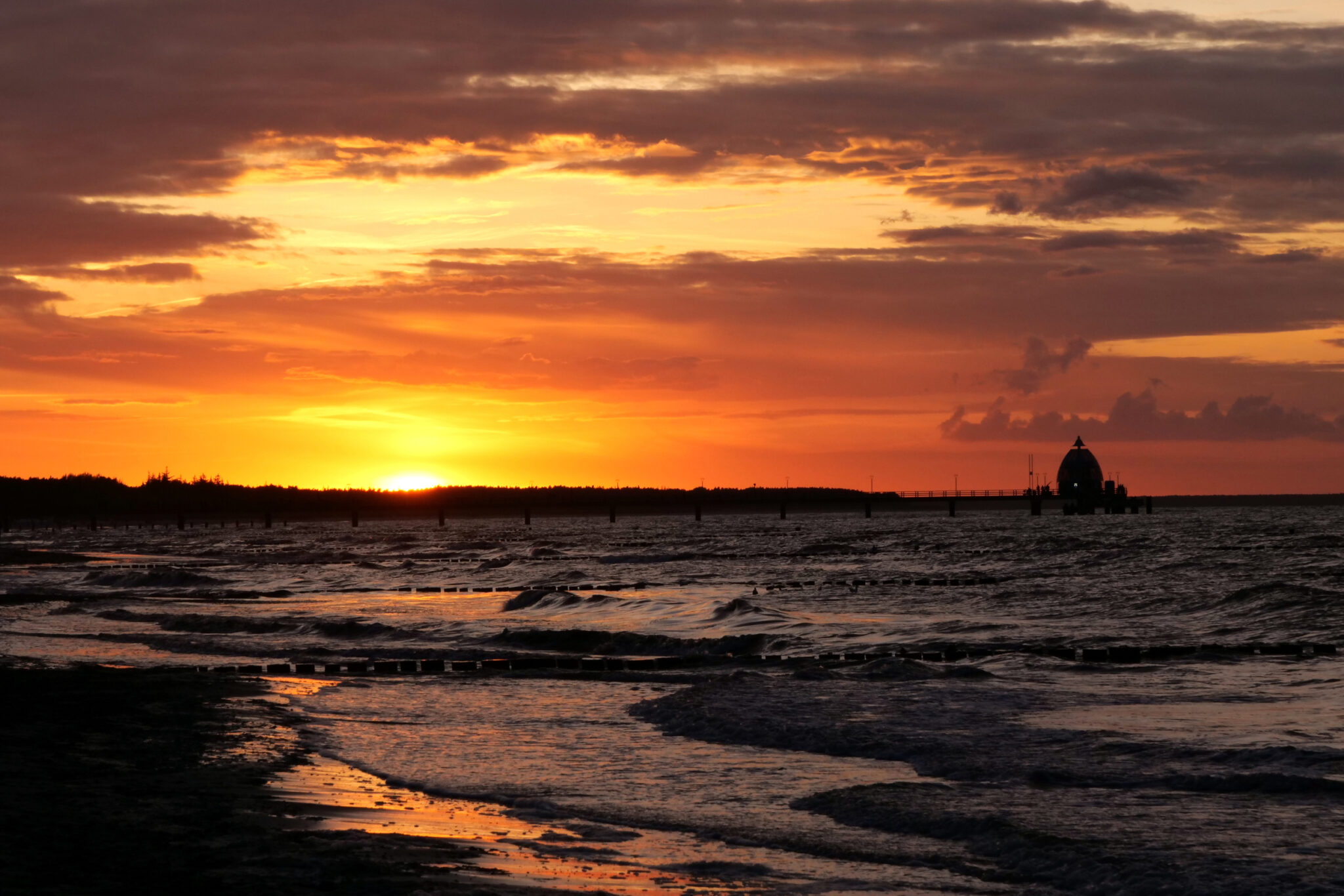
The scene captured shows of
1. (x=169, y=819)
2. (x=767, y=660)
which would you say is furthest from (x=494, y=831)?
(x=767, y=660)

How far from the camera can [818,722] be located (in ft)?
47.1

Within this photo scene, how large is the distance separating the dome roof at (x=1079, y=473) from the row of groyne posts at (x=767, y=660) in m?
159

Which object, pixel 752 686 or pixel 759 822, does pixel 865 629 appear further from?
pixel 759 822

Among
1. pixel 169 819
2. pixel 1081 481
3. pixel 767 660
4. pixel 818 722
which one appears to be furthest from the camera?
pixel 1081 481

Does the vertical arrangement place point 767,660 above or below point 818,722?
below

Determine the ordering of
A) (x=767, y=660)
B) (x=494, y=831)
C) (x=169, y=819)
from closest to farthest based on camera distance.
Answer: (x=169, y=819) < (x=494, y=831) < (x=767, y=660)

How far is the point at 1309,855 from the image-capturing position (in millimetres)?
8562

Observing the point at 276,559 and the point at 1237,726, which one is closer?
the point at 1237,726

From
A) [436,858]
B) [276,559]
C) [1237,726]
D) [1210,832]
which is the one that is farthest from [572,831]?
[276,559]

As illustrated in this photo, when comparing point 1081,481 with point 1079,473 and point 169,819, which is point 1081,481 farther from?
point 169,819

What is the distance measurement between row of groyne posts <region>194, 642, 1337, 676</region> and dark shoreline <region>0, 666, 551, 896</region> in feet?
18.9

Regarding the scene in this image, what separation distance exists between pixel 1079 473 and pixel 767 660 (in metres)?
163

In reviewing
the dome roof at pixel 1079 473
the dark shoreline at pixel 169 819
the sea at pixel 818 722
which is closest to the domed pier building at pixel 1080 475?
the dome roof at pixel 1079 473

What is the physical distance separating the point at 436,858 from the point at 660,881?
147 centimetres
